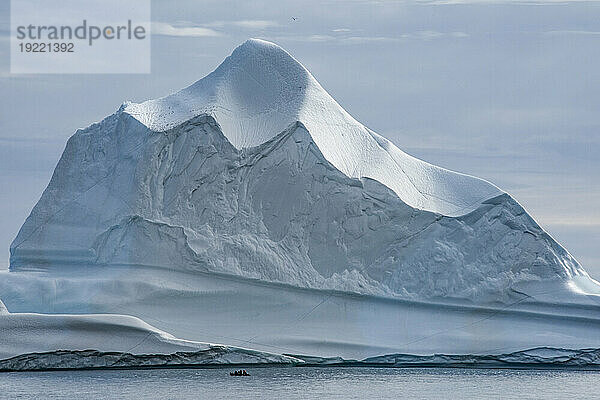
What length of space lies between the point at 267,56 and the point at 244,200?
11.7ft

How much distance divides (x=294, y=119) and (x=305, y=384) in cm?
660

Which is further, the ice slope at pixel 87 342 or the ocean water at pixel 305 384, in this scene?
the ice slope at pixel 87 342

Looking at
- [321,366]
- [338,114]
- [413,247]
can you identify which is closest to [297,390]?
[321,366]

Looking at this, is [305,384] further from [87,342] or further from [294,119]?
[294,119]

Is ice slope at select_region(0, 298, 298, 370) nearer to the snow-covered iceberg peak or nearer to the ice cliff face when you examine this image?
the ice cliff face

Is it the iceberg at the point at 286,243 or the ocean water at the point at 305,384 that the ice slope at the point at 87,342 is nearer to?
the ocean water at the point at 305,384

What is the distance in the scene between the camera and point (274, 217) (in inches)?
1235

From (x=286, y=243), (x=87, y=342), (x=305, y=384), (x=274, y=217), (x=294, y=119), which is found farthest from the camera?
(x=294, y=119)

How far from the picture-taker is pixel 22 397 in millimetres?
24250

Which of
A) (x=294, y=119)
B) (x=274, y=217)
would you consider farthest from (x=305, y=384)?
(x=294, y=119)

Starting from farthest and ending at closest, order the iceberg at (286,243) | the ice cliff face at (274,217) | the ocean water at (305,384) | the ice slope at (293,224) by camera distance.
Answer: the ice slope at (293,224) → the ice cliff face at (274,217) → the iceberg at (286,243) → the ocean water at (305,384)

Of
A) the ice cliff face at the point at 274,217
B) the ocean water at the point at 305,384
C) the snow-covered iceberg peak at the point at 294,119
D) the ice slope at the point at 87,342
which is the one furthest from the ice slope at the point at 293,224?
the ice slope at the point at 87,342

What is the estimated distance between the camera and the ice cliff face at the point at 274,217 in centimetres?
3089

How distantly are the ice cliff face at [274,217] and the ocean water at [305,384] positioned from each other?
1963 mm
